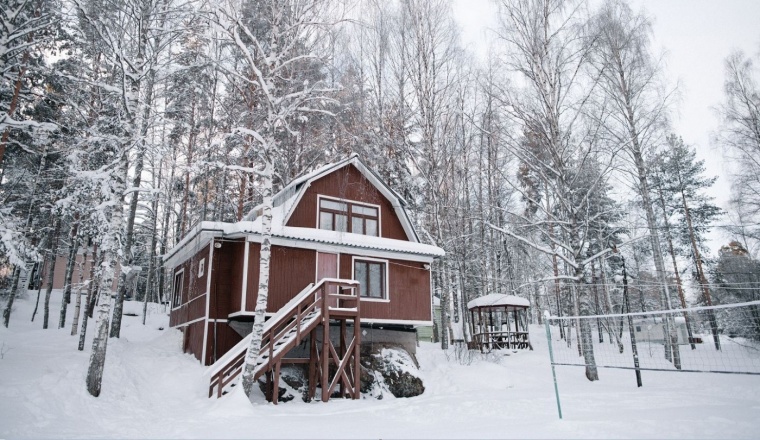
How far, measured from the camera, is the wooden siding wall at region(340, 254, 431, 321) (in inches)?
569

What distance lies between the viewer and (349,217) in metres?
15.7

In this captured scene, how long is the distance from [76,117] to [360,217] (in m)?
10.6

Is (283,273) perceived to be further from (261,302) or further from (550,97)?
(550,97)

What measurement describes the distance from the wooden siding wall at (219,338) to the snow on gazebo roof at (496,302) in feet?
36.8

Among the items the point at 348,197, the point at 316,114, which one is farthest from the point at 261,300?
the point at 316,114

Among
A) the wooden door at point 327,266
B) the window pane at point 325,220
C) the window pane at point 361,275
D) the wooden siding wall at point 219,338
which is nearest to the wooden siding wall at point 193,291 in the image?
the wooden siding wall at point 219,338

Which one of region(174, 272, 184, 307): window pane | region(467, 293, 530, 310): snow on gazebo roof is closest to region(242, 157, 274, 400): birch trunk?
region(174, 272, 184, 307): window pane

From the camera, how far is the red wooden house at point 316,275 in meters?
11.9

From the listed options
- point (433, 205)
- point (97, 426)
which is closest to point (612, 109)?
point (433, 205)

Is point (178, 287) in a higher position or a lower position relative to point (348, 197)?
lower

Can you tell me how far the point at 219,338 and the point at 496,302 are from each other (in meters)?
12.6

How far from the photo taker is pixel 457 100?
18.9 meters

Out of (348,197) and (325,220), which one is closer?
(325,220)

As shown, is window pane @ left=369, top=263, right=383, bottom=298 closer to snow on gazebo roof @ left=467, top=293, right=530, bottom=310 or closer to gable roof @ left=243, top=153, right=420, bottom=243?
gable roof @ left=243, top=153, right=420, bottom=243
